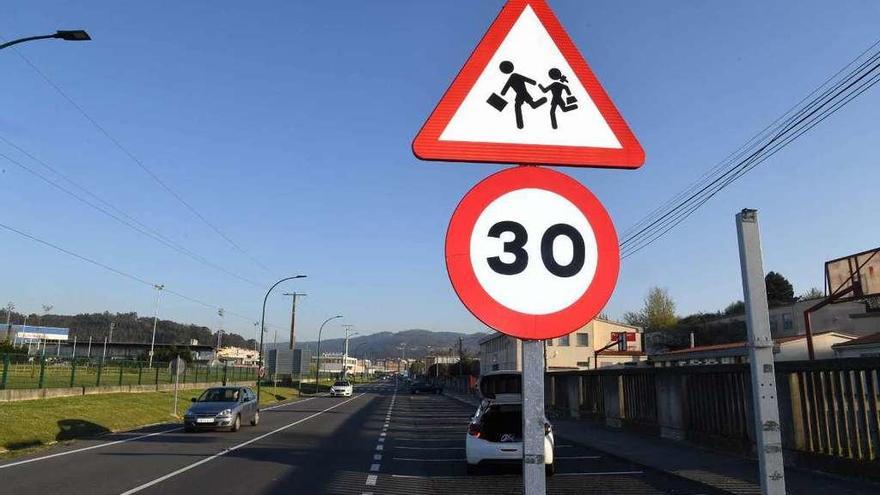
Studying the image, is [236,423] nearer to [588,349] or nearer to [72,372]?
[72,372]

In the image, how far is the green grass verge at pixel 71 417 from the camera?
59.7 ft

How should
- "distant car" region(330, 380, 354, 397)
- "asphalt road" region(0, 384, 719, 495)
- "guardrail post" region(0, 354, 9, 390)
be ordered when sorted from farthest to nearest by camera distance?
1. "distant car" region(330, 380, 354, 397)
2. "guardrail post" region(0, 354, 9, 390)
3. "asphalt road" region(0, 384, 719, 495)

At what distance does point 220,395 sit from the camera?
2420 cm

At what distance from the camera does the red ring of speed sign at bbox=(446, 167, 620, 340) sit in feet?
6.98

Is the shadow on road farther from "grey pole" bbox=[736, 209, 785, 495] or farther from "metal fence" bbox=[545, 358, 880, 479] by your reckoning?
"grey pole" bbox=[736, 209, 785, 495]

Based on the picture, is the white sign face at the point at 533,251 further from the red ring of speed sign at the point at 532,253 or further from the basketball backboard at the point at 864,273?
the basketball backboard at the point at 864,273

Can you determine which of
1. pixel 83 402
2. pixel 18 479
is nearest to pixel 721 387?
pixel 18 479

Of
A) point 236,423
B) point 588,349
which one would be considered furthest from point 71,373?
point 588,349

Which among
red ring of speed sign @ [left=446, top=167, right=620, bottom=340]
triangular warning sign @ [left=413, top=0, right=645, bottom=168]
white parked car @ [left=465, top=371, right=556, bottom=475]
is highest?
triangular warning sign @ [left=413, top=0, right=645, bottom=168]

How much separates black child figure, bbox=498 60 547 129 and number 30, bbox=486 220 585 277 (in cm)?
56

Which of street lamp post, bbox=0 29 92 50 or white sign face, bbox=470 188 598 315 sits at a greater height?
street lamp post, bbox=0 29 92 50

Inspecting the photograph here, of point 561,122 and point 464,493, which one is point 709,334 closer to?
point 464,493

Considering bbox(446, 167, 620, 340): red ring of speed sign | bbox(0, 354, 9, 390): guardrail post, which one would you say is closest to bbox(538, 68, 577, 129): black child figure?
bbox(446, 167, 620, 340): red ring of speed sign

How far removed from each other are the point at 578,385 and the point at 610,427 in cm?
491
